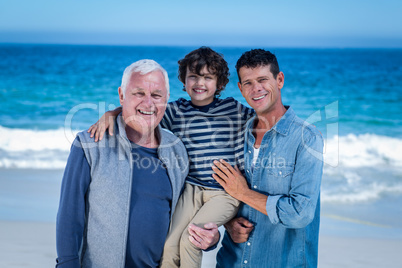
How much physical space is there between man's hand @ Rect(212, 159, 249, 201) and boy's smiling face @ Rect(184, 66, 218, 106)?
595 mm

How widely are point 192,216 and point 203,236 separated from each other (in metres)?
0.25

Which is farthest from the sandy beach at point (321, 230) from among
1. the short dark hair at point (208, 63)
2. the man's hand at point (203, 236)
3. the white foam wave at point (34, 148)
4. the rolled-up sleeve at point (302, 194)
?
the rolled-up sleeve at point (302, 194)

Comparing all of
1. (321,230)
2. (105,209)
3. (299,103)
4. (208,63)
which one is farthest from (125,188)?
(299,103)

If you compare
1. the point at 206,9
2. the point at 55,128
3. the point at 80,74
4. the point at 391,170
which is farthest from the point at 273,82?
the point at 206,9

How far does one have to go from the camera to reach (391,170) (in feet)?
26.6

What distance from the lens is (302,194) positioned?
2451 millimetres

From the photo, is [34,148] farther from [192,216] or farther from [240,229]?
[240,229]

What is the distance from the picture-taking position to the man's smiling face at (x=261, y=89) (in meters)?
2.66

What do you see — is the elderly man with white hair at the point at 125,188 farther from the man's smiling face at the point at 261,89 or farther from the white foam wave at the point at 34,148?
the white foam wave at the point at 34,148

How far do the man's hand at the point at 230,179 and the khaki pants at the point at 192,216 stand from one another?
0.51 ft

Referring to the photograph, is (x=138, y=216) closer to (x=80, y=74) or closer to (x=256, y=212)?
(x=256, y=212)

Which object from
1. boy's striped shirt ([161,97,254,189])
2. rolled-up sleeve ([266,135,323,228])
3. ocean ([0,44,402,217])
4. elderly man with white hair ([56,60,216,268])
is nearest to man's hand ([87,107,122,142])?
elderly man with white hair ([56,60,216,268])

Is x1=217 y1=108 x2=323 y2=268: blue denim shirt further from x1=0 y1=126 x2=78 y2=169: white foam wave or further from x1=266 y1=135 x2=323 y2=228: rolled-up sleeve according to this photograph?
x1=0 y1=126 x2=78 y2=169: white foam wave

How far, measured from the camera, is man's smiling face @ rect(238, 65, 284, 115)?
105 inches
